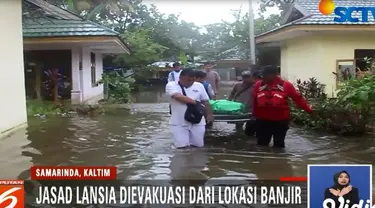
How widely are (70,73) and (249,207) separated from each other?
9.94 meters

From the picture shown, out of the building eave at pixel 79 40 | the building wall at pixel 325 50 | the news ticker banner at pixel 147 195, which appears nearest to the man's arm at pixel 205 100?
the news ticker banner at pixel 147 195

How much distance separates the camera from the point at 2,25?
764 centimetres

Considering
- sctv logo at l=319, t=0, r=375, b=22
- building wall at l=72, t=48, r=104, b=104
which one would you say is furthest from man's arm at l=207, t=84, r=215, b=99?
building wall at l=72, t=48, r=104, b=104

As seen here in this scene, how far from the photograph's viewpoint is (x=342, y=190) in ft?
11.6

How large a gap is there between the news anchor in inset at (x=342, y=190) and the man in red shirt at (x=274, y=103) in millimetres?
2523

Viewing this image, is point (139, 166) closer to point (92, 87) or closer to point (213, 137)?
point (213, 137)

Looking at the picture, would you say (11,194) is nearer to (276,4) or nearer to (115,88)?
(276,4)

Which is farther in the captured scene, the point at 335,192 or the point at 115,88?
the point at 115,88

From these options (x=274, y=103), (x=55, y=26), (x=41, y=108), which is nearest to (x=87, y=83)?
(x=41, y=108)

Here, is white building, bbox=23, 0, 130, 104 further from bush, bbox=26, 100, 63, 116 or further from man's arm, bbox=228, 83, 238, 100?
man's arm, bbox=228, 83, 238, 100

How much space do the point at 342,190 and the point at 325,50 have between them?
8.38 meters

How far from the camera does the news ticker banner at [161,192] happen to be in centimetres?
355

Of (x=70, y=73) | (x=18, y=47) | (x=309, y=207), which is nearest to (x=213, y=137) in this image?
(x=18, y=47)

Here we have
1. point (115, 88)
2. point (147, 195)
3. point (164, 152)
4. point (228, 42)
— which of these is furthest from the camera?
point (115, 88)
